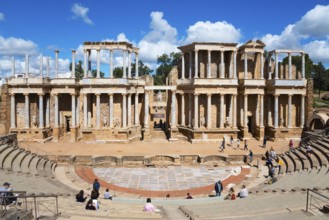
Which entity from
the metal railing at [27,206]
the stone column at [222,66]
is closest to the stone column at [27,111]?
the stone column at [222,66]

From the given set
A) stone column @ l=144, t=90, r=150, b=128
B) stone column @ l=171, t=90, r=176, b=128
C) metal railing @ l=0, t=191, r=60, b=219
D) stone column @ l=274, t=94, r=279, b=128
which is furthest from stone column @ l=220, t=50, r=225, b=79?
metal railing @ l=0, t=191, r=60, b=219

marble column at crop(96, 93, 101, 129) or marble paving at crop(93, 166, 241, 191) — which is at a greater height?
marble column at crop(96, 93, 101, 129)

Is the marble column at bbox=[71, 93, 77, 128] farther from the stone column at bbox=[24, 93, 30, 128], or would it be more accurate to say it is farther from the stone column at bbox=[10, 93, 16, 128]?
the stone column at bbox=[10, 93, 16, 128]

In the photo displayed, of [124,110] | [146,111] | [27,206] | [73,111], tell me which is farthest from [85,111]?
[27,206]

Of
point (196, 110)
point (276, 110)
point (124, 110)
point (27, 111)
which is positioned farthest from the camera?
point (276, 110)

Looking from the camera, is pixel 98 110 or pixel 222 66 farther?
pixel 222 66

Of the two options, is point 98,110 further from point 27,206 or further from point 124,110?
point 27,206

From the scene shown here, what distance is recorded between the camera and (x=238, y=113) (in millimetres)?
42969

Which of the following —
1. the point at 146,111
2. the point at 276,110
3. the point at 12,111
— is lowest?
the point at 12,111

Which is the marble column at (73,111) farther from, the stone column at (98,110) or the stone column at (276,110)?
the stone column at (276,110)

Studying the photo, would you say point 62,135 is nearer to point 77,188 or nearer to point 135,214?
point 77,188

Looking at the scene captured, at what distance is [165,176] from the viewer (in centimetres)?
2542

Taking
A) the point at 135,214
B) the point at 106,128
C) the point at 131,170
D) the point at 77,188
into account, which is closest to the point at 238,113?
the point at 106,128

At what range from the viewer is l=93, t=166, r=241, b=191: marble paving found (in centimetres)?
2330
